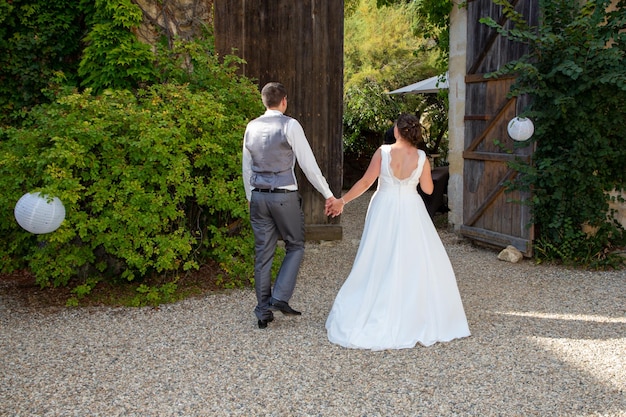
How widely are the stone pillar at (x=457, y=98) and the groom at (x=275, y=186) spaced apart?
396 cm

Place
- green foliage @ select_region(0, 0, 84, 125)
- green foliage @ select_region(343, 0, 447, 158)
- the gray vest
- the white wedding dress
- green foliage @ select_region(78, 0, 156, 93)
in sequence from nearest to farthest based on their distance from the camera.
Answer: the white wedding dress
the gray vest
green foliage @ select_region(78, 0, 156, 93)
green foliage @ select_region(0, 0, 84, 125)
green foliage @ select_region(343, 0, 447, 158)

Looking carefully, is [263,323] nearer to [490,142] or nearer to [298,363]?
[298,363]

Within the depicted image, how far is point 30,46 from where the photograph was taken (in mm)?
7172

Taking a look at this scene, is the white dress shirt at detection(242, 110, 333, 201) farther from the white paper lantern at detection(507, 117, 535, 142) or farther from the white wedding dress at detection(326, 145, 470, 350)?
the white paper lantern at detection(507, 117, 535, 142)

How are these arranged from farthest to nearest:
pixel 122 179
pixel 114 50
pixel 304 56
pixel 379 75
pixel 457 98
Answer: pixel 379 75
pixel 457 98
pixel 304 56
pixel 114 50
pixel 122 179

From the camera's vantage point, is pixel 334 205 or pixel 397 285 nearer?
pixel 397 285

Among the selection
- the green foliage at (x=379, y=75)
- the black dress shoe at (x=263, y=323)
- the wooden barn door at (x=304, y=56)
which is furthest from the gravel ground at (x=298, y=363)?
the green foliage at (x=379, y=75)

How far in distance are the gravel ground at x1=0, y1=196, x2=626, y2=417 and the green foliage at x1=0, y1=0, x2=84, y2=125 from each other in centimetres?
255

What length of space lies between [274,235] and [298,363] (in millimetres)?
1077

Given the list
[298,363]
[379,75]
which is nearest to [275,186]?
[298,363]

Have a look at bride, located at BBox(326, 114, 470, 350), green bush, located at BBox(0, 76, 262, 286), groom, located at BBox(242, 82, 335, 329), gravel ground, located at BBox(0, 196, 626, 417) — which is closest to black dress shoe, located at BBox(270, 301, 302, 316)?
groom, located at BBox(242, 82, 335, 329)

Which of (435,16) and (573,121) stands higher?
(435,16)

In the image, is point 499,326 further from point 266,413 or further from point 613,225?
point 613,225

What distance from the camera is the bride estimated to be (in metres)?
4.62
